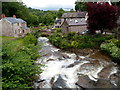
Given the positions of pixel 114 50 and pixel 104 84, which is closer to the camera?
pixel 104 84

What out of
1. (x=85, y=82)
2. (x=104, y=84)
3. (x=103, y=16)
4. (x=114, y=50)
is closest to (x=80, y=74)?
(x=85, y=82)

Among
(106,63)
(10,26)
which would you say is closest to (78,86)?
(106,63)

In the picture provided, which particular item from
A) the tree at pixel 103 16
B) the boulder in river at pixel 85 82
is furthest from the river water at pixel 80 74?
the tree at pixel 103 16

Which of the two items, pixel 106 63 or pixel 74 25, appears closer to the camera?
pixel 106 63

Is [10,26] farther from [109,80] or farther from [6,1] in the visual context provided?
[109,80]

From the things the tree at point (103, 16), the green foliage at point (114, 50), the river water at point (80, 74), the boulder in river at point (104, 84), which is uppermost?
the tree at point (103, 16)

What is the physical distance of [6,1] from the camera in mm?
33938

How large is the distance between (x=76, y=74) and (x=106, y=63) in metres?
4.12

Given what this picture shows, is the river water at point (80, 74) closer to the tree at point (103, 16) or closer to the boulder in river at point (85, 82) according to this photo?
the boulder in river at point (85, 82)

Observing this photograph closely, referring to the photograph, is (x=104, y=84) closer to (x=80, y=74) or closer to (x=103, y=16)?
(x=80, y=74)

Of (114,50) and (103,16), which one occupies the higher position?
(103,16)

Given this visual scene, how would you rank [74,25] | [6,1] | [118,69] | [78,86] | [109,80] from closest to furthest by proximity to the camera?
[78,86]
[109,80]
[118,69]
[74,25]
[6,1]

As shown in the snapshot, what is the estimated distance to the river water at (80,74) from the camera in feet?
27.9

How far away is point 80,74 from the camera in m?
10.1
